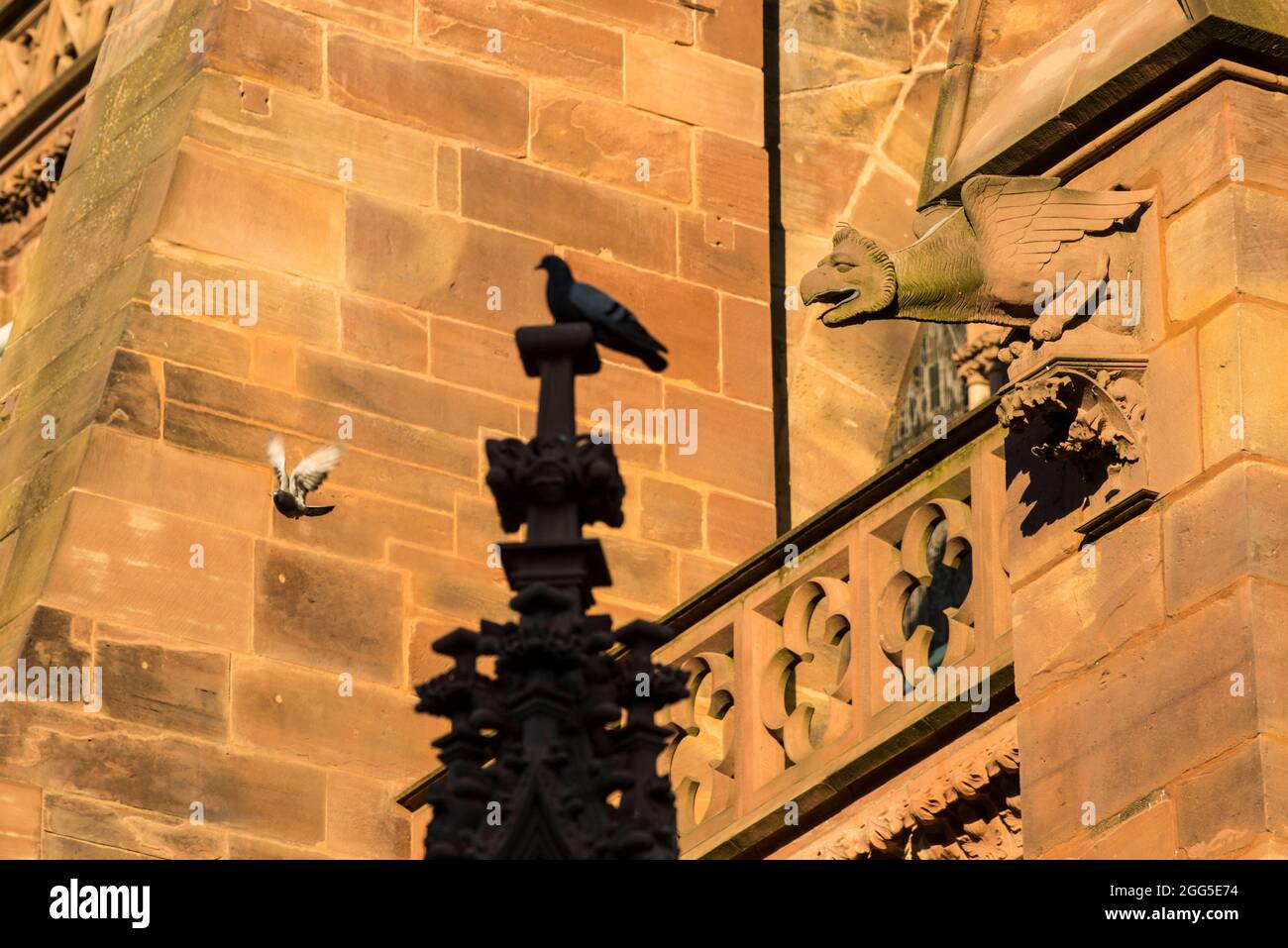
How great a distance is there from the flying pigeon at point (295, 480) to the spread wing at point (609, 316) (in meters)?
4.79

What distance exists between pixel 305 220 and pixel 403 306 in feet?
1.35

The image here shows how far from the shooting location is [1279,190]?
8.38 metres

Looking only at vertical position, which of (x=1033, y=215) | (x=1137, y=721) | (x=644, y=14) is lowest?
(x=1137, y=721)

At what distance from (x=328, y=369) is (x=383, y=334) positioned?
28cm

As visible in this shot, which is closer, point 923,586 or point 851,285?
point 851,285

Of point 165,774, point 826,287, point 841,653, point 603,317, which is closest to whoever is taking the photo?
point 603,317

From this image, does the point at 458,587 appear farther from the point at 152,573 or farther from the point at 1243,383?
the point at 1243,383

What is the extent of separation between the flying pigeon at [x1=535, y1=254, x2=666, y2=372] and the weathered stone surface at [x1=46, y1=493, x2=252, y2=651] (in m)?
4.33

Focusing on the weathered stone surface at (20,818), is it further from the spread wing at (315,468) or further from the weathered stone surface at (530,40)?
the weathered stone surface at (530,40)

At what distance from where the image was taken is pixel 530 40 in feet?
43.0

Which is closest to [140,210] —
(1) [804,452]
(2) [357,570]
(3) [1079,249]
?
(2) [357,570]

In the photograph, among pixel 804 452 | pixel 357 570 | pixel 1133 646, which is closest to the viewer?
pixel 1133 646

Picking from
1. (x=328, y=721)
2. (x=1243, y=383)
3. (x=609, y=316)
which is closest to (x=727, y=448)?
(x=328, y=721)

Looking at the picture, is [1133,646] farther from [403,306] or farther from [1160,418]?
[403,306]
